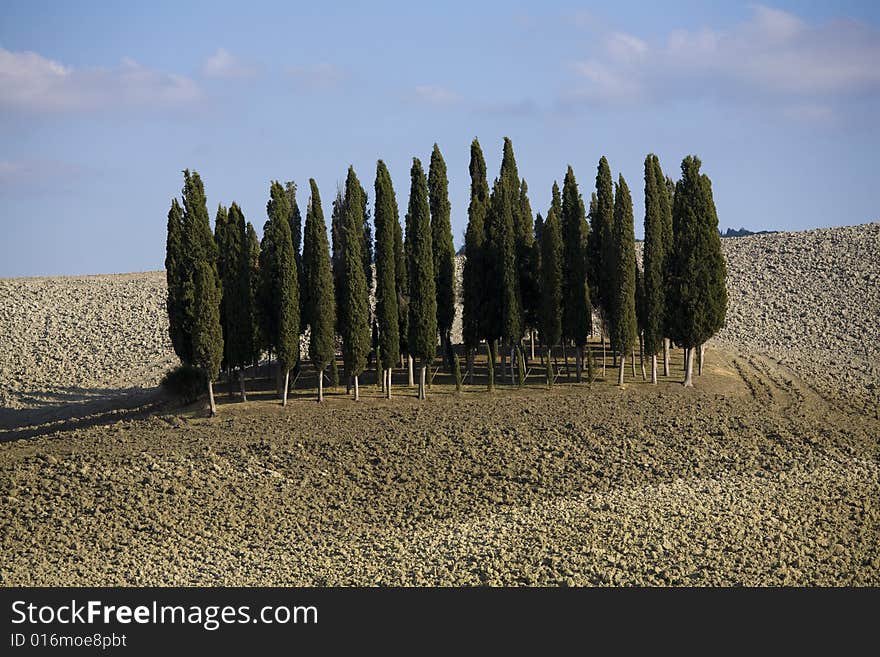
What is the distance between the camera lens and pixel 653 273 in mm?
34906

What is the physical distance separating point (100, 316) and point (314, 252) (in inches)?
1004

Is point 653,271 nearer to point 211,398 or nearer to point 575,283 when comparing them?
point 575,283

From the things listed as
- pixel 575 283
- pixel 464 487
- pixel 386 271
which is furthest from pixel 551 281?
pixel 464 487

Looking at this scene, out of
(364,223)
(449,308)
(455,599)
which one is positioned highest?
Result: (364,223)

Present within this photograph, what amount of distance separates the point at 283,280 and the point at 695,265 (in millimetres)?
12783

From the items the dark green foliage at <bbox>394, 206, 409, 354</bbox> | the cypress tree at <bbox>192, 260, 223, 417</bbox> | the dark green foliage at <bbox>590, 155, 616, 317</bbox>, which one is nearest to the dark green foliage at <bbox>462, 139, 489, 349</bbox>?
the dark green foliage at <bbox>394, 206, 409, 354</bbox>

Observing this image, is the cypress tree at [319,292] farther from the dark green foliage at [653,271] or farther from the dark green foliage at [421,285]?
the dark green foliage at [653,271]

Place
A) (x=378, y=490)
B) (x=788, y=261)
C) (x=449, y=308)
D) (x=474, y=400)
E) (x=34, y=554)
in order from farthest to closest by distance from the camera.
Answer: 1. (x=788, y=261)
2. (x=449, y=308)
3. (x=474, y=400)
4. (x=378, y=490)
5. (x=34, y=554)

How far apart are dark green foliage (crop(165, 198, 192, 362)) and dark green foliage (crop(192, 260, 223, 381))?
2.71m

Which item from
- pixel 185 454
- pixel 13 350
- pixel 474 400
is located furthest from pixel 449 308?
pixel 13 350

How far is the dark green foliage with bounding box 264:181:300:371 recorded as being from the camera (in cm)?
3122

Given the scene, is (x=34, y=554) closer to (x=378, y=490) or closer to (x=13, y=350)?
(x=378, y=490)

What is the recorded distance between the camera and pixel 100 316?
53.7 meters

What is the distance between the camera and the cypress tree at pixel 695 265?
33812mm
